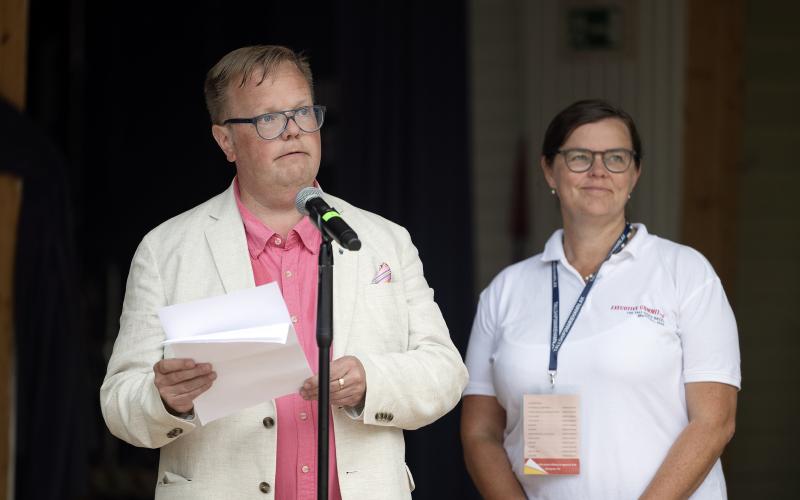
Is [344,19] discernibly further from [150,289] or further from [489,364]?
[150,289]

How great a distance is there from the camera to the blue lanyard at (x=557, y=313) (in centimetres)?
300

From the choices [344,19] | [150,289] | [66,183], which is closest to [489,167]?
[344,19]

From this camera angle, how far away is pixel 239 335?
86.9 inches

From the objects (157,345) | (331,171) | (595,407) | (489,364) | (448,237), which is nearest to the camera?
(157,345)

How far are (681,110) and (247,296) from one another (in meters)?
3.53

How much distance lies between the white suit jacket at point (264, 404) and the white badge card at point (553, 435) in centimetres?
36

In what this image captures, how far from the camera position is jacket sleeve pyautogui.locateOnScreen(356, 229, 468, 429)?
248cm

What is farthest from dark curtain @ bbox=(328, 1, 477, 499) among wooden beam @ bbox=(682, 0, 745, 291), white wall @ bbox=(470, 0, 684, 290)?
wooden beam @ bbox=(682, 0, 745, 291)

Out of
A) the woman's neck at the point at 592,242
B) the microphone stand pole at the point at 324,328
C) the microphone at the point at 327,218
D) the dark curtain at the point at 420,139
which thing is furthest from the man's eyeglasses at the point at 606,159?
the dark curtain at the point at 420,139

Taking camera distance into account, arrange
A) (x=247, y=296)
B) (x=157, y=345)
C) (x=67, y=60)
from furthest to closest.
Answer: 1. (x=67, y=60)
2. (x=157, y=345)
3. (x=247, y=296)

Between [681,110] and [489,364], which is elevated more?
[681,110]

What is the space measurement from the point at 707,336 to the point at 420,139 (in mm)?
2276

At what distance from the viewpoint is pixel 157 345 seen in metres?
2.54

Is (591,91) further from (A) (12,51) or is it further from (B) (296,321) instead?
(B) (296,321)
